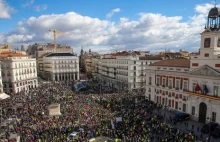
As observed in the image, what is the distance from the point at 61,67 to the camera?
91125 mm

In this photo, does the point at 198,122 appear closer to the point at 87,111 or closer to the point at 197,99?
the point at 197,99

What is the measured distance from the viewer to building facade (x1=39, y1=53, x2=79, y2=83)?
8988 centimetres

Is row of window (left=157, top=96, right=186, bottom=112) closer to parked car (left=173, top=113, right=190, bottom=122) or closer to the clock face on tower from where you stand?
parked car (left=173, top=113, right=190, bottom=122)

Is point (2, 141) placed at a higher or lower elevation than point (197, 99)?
lower

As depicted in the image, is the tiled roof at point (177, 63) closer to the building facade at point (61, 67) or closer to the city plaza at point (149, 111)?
the city plaza at point (149, 111)

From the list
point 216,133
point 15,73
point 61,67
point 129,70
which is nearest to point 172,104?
point 216,133

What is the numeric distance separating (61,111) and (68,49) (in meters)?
119

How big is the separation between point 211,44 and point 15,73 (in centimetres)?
5877

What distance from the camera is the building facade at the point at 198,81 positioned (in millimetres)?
32938

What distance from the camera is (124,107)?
4225 cm

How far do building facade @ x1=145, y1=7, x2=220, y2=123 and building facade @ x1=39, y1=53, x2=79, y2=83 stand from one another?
55.3 m

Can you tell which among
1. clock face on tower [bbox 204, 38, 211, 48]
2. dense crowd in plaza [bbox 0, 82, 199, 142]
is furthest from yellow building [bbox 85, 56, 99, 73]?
clock face on tower [bbox 204, 38, 211, 48]

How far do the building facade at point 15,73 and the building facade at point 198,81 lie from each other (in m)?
47.5

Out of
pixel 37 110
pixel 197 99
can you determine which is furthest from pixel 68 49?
pixel 197 99
